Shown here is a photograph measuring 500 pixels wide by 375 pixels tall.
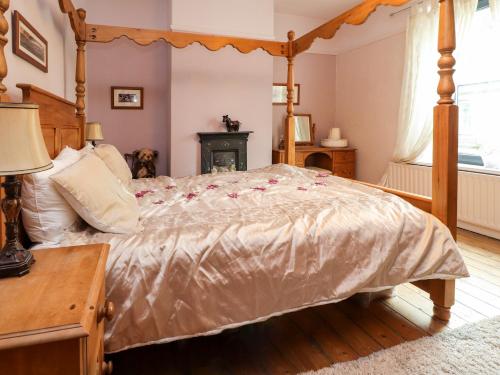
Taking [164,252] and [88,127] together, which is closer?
[164,252]

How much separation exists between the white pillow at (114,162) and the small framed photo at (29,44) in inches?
24.9

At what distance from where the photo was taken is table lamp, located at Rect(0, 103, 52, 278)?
0.85 metres

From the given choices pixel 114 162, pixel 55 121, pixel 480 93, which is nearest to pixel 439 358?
pixel 114 162

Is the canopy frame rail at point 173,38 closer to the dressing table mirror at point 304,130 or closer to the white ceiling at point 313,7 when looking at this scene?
the white ceiling at point 313,7

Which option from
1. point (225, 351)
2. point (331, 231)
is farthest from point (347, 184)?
point (225, 351)

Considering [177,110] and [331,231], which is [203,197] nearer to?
[331,231]

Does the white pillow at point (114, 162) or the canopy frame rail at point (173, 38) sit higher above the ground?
the canopy frame rail at point (173, 38)

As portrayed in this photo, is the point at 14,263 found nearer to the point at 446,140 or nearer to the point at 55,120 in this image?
the point at 55,120

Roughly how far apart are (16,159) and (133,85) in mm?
4117

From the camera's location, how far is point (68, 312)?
0.77 meters

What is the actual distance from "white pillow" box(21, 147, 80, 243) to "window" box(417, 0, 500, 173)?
3653mm

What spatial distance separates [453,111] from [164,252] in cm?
161

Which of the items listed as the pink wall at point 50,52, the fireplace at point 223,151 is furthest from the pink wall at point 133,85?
the pink wall at point 50,52

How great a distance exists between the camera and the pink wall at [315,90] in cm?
540
